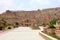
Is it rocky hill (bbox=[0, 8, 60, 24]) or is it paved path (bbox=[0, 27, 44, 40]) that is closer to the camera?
paved path (bbox=[0, 27, 44, 40])

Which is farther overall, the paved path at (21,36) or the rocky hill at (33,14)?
the rocky hill at (33,14)

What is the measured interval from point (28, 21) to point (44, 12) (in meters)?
34.1

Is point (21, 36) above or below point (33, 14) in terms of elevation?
above

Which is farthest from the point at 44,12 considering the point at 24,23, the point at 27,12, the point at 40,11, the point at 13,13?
the point at 24,23

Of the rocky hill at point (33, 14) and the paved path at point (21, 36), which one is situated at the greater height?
the paved path at point (21, 36)

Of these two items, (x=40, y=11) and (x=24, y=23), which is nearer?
(x=24, y=23)

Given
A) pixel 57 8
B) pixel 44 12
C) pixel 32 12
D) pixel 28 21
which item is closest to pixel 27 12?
pixel 32 12

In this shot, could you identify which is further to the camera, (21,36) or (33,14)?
(33,14)

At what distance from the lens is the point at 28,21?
128 metres

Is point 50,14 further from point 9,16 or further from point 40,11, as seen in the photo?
point 9,16

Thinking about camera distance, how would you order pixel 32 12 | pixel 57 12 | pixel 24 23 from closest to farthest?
1. pixel 24 23
2. pixel 57 12
3. pixel 32 12

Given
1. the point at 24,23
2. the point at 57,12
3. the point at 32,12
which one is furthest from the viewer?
the point at 32,12

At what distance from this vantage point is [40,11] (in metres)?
163

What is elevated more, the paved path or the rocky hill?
the paved path
